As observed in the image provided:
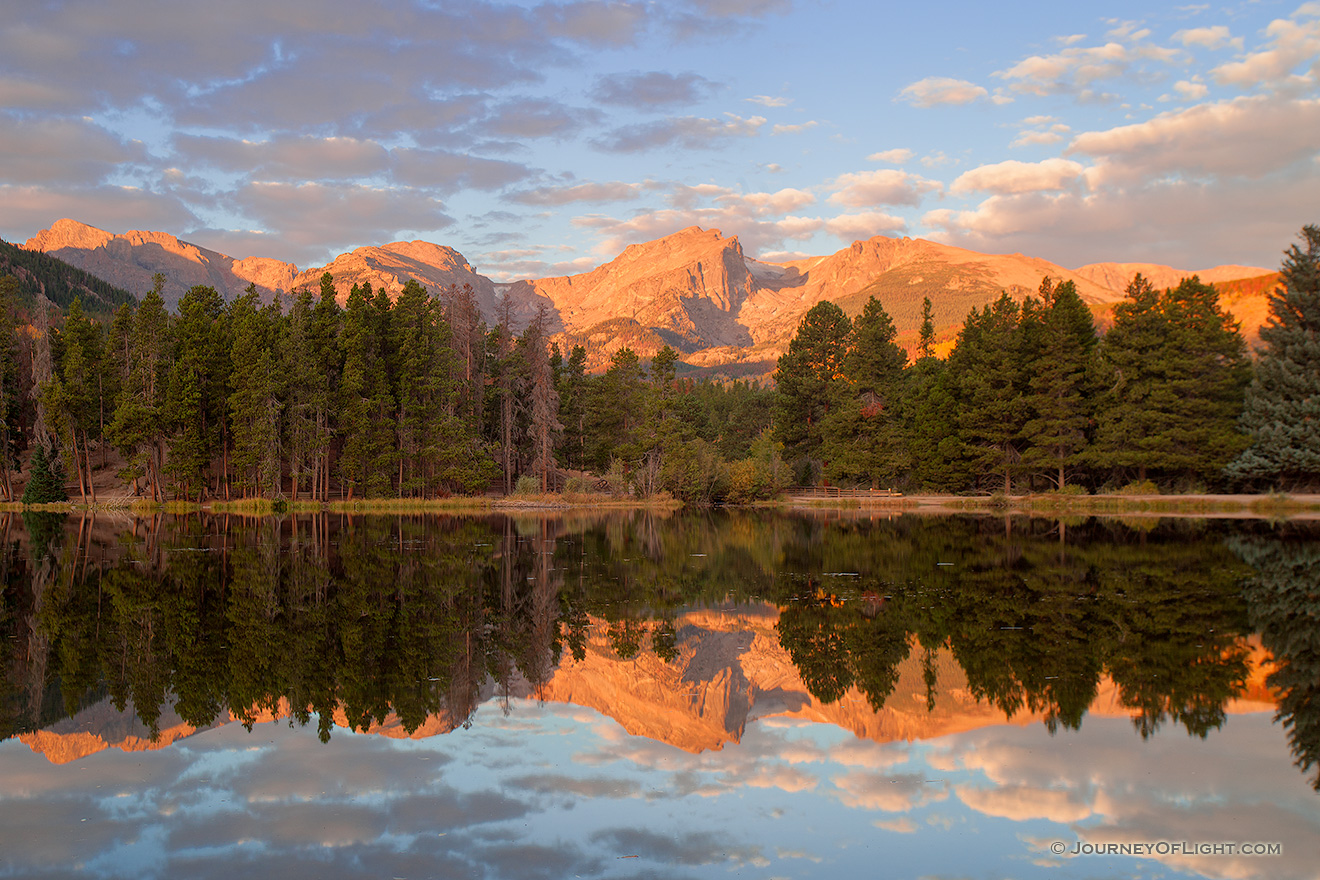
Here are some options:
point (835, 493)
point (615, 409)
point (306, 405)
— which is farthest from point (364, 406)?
point (835, 493)

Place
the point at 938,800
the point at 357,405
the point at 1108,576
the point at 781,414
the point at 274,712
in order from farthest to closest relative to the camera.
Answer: the point at 781,414, the point at 357,405, the point at 1108,576, the point at 274,712, the point at 938,800

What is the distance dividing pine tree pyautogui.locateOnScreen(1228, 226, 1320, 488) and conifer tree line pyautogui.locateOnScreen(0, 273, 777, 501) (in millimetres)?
30377

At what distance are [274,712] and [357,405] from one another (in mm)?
51303

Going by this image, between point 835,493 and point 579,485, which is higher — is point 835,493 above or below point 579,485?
below

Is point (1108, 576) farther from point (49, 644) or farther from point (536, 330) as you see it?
point (536, 330)

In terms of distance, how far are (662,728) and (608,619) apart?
653 centimetres

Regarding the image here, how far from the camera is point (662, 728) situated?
10.4m

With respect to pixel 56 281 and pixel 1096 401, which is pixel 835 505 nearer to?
pixel 1096 401

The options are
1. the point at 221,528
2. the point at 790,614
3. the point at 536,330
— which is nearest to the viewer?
the point at 790,614

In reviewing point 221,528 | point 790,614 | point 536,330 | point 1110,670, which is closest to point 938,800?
point 1110,670

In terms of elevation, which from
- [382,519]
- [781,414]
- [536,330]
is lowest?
[382,519]

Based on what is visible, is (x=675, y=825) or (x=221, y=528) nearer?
(x=675, y=825)

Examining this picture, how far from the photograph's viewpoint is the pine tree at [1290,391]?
4600 cm

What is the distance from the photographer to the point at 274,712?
34.4ft
